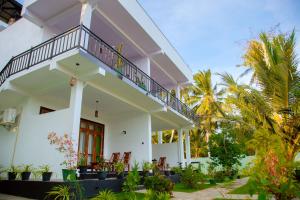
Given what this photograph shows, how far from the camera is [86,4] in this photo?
7457mm

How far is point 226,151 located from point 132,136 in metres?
5.40

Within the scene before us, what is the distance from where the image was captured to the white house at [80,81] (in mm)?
6891

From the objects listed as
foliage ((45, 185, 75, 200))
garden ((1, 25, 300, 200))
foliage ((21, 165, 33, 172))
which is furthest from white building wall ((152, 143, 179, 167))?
foliage ((45, 185, 75, 200))

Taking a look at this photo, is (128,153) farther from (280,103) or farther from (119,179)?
(280,103)

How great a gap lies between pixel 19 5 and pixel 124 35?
8666 mm

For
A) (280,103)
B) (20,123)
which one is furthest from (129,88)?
(280,103)

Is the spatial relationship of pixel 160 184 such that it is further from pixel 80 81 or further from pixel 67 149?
pixel 80 81

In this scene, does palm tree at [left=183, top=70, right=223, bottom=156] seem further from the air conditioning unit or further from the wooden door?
the air conditioning unit

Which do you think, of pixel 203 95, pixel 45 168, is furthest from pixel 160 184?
pixel 203 95

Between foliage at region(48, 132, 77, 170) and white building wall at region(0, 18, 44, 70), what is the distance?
4192mm

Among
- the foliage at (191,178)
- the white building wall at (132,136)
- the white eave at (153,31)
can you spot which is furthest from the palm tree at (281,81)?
the white building wall at (132,136)

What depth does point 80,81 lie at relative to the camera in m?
7.18

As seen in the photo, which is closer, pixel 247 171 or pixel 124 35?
pixel 247 171

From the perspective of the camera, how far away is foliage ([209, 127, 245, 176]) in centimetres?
1244
